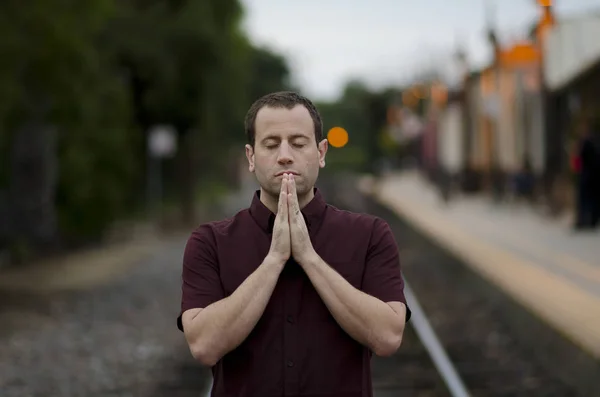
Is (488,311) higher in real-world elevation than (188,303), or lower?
lower

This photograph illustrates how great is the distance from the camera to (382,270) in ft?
9.73

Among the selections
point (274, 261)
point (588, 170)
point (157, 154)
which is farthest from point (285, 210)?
point (157, 154)

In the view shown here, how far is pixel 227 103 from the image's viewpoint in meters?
40.5

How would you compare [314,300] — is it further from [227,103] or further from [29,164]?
[227,103]

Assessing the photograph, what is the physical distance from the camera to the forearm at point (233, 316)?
2814mm

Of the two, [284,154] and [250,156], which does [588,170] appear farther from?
[284,154]

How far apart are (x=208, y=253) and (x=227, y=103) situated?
1485 inches

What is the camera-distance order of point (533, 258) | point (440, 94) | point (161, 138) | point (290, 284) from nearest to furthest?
1. point (290, 284)
2. point (533, 258)
3. point (161, 138)
4. point (440, 94)

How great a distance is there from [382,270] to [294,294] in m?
0.23

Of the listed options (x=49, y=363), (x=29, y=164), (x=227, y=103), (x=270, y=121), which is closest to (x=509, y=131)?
(x=227, y=103)

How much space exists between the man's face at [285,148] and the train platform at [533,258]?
7.23m

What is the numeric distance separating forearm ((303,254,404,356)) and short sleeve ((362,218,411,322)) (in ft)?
0.14

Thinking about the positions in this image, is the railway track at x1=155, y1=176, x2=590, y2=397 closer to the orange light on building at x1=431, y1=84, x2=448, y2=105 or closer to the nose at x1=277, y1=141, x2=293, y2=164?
the nose at x1=277, y1=141, x2=293, y2=164

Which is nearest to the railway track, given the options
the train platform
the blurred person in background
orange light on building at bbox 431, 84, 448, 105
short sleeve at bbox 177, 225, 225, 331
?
the train platform
